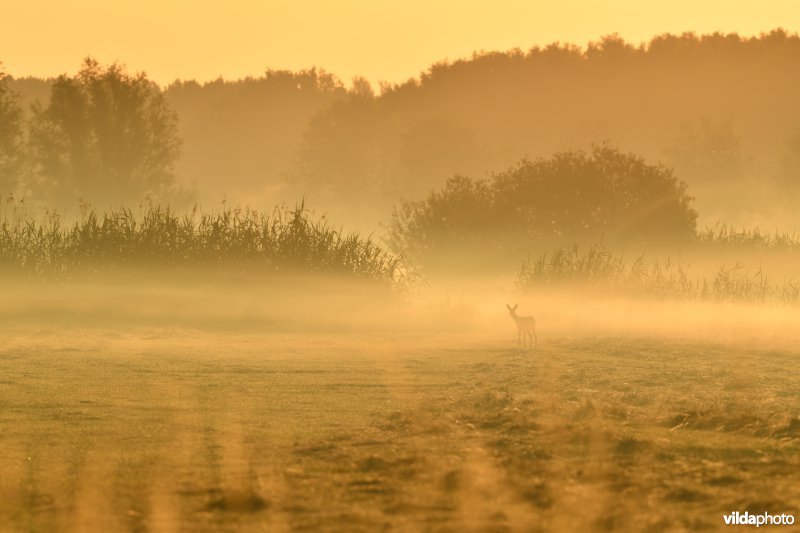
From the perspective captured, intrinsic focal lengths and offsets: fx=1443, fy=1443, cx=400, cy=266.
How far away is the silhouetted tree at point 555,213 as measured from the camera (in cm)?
4344

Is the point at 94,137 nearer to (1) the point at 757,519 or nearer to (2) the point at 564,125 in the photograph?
(2) the point at 564,125

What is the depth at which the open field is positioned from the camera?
26.6 feet

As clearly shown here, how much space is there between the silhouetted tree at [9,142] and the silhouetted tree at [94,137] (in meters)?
3.26

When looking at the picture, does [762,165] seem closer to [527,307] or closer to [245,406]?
[527,307]

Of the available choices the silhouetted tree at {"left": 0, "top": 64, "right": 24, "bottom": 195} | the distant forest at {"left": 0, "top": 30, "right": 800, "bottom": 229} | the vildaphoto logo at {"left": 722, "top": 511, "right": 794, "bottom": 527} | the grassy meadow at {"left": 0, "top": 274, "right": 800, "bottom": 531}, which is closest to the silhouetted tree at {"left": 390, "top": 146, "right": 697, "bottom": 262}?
the grassy meadow at {"left": 0, "top": 274, "right": 800, "bottom": 531}

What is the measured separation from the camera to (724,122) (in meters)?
78.8

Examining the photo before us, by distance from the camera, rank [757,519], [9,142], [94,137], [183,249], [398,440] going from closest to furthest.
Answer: [757,519], [398,440], [183,249], [9,142], [94,137]

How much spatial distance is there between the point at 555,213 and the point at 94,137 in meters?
32.8

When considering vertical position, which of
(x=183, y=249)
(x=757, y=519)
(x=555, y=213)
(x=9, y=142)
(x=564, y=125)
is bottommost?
(x=757, y=519)

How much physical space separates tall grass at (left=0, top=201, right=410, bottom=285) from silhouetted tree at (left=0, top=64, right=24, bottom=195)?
3504 cm

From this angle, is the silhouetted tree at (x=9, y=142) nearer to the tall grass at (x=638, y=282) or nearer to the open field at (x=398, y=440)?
the tall grass at (x=638, y=282)

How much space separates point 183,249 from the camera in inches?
1121

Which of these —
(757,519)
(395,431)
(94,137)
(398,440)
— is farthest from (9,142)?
(757,519)

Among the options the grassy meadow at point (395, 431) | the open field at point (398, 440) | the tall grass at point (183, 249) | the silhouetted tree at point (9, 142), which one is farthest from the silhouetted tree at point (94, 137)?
the open field at point (398, 440)
